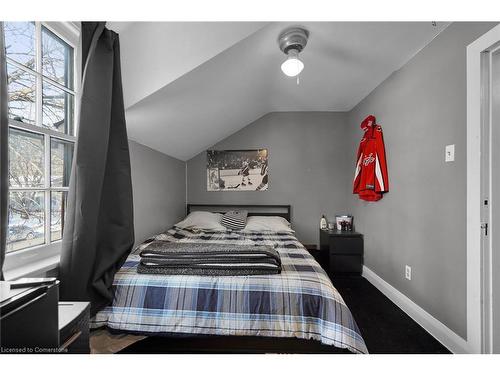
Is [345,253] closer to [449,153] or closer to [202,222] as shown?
[449,153]

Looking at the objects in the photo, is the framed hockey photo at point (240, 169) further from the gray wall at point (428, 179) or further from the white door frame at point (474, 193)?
the white door frame at point (474, 193)

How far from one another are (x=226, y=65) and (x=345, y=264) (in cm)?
263

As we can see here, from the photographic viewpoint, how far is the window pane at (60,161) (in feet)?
4.35

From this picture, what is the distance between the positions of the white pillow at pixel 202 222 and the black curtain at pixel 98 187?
1338 mm

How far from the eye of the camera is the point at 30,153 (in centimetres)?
120

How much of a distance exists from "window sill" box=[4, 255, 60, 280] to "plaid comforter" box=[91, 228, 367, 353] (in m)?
0.34

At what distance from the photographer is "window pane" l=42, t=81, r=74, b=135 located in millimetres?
1275

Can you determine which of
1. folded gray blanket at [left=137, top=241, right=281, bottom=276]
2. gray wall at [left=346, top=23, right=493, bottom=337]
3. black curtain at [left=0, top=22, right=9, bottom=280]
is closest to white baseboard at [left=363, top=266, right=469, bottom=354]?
gray wall at [left=346, top=23, right=493, bottom=337]

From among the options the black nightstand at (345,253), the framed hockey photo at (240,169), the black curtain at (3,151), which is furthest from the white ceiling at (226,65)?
the black nightstand at (345,253)
